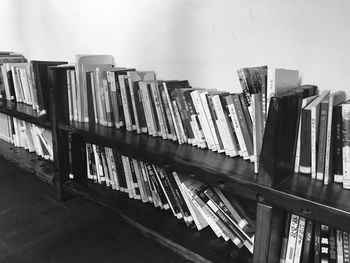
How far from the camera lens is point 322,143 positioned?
96 cm

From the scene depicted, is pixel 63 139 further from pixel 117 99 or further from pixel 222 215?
pixel 222 215

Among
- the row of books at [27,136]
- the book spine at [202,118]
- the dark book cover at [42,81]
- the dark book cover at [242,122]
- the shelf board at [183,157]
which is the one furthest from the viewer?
the row of books at [27,136]

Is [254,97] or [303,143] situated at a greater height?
[254,97]

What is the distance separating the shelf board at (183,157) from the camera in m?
1.02

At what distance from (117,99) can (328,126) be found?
3.22 ft

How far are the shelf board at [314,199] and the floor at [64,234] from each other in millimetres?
699

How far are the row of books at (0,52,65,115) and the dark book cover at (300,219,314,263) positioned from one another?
61.9 inches

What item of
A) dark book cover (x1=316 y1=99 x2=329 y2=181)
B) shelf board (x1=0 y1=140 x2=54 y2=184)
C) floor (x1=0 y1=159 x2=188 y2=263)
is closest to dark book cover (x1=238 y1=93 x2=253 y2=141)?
dark book cover (x1=316 y1=99 x2=329 y2=181)

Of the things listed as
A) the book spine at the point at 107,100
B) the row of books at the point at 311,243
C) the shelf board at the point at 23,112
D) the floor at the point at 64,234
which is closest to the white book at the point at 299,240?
the row of books at the point at 311,243

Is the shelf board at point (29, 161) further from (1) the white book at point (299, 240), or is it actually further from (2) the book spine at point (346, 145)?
(2) the book spine at point (346, 145)

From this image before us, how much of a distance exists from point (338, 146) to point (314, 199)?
0.21m

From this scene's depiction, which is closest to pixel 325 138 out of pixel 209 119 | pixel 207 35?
pixel 209 119

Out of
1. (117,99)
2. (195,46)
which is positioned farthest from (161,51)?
(117,99)

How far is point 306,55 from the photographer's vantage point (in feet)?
3.71
